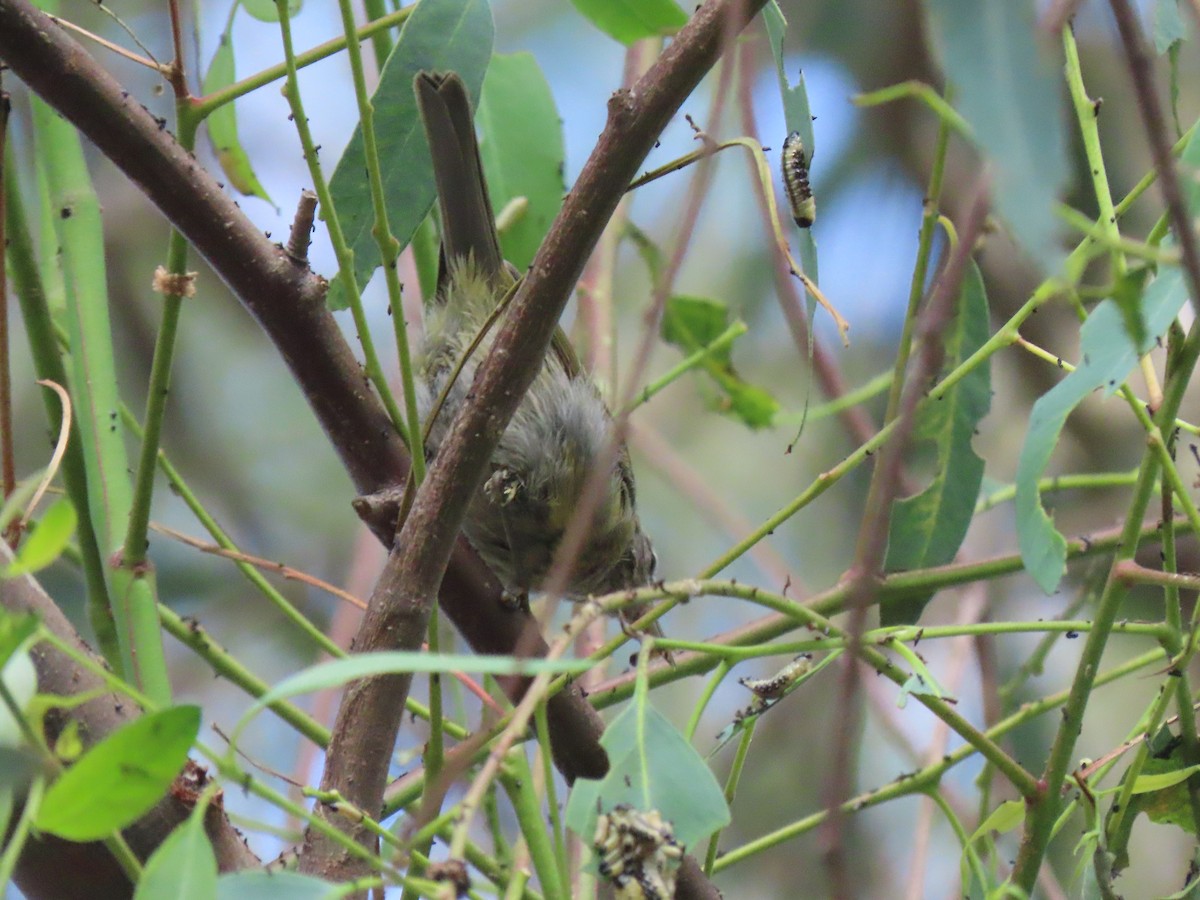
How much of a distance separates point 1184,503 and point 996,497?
1.73 ft

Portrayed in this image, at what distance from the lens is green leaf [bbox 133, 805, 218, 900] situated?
23.8 inches

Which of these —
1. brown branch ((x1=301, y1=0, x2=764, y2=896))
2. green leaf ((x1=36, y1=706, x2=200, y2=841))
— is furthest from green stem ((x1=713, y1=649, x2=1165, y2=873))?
green leaf ((x1=36, y1=706, x2=200, y2=841))

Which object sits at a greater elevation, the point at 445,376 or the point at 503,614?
the point at 445,376

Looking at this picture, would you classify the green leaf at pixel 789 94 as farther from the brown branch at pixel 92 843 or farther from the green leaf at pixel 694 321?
Result: the green leaf at pixel 694 321

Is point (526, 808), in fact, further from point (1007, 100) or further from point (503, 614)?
point (1007, 100)

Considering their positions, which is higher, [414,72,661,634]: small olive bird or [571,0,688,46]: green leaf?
[414,72,661,634]: small olive bird

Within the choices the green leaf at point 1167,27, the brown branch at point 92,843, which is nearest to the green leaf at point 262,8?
the brown branch at point 92,843

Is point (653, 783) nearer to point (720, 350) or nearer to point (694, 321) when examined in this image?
point (720, 350)

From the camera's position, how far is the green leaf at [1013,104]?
49 centimetres

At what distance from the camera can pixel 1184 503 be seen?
1000mm

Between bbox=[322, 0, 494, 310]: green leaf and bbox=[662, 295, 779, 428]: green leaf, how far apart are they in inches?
25.6

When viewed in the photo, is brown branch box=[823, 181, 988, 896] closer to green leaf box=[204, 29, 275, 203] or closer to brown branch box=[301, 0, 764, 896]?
brown branch box=[301, 0, 764, 896]

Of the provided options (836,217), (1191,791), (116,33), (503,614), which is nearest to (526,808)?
(503,614)

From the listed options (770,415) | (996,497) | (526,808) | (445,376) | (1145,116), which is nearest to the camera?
(1145,116)
